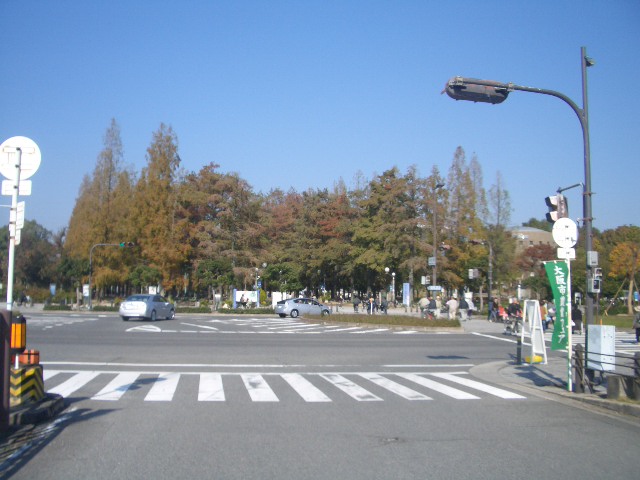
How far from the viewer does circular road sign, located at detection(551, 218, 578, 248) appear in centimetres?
1209

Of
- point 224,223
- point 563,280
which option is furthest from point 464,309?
point 563,280

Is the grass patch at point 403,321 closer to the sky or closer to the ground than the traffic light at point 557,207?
closer to the ground

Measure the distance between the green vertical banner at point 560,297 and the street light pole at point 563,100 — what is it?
54 centimetres

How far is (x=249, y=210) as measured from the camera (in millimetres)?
66250

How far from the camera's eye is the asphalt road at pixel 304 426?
253 inches

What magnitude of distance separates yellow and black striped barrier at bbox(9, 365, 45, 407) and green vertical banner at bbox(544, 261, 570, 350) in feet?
32.9

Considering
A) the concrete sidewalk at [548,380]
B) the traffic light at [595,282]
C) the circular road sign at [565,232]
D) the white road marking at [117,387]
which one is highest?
the circular road sign at [565,232]

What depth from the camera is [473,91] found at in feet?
39.3

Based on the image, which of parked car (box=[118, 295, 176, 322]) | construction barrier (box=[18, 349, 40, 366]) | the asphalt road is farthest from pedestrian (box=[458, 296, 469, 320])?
construction barrier (box=[18, 349, 40, 366])

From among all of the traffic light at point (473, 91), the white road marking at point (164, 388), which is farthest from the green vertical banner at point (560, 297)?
the white road marking at point (164, 388)

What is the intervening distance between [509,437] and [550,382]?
6.17 m

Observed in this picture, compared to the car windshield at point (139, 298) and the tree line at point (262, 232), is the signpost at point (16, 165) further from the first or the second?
the tree line at point (262, 232)

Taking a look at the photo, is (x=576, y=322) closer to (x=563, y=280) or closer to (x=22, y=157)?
(x=563, y=280)

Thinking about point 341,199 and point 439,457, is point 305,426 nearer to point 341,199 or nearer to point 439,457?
point 439,457
